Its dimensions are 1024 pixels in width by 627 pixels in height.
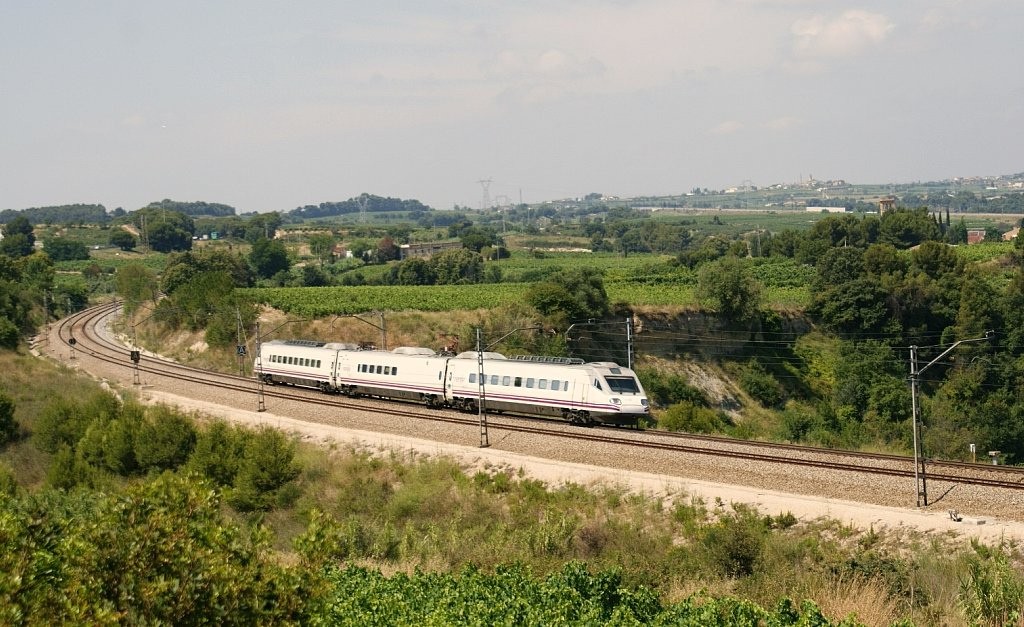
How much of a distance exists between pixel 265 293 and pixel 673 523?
72317 millimetres

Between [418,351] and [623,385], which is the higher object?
[418,351]

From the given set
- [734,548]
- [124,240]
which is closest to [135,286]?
[124,240]

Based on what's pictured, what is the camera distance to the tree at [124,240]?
183375mm

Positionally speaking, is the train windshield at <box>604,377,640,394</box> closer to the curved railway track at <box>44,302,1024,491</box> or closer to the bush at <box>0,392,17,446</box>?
the curved railway track at <box>44,302,1024,491</box>

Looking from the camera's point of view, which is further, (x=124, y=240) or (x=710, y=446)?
(x=124, y=240)

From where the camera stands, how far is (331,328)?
252ft

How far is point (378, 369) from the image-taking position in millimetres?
48562

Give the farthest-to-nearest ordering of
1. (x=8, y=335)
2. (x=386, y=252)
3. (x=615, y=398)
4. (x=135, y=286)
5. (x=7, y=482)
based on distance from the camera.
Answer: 1. (x=386, y=252)
2. (x=135, y=286)
3. (x=8, y=335)
4. (x=615, y=398)
5. (x=7, y=482)

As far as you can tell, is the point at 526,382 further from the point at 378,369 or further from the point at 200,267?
the point at 200,267

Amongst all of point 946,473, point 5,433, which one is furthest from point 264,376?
point 946,473

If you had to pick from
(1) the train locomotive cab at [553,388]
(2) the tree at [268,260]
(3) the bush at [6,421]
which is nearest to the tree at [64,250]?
(2) the tree at [268,260]

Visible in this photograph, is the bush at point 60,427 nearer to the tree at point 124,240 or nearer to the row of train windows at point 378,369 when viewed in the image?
the row of train windows at point 378,369

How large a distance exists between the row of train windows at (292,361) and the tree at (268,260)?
7873 centimetres

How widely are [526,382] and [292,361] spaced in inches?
784
